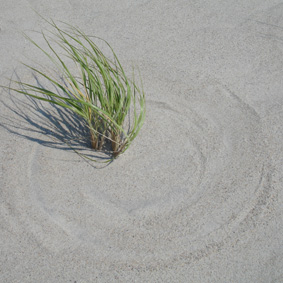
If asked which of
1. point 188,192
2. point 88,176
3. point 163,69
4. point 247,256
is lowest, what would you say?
point 247,256

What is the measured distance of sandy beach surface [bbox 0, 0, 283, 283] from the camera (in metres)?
1.81

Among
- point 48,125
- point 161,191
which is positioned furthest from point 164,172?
point 48,125

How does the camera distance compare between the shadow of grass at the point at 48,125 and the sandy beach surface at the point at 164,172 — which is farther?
the shadow of grass at the point at 48,125

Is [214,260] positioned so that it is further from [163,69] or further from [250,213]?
[163,69]

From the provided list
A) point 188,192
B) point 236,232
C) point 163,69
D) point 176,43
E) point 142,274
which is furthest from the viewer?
point 176,43

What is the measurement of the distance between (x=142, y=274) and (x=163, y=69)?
1366 mm

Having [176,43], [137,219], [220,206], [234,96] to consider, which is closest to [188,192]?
[220,206]

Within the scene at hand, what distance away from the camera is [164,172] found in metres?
2.14

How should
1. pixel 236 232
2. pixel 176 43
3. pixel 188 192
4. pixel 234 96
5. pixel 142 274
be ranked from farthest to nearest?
pixel 176 43
pixel 234 96
pixel 188 192
pixel 236 232
pixel 142 274

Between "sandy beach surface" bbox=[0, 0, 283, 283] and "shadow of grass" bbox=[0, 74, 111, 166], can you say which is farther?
"shadow of grass" bbox=[0, 74, 111, 166]

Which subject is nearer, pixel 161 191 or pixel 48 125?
pixel 161 191

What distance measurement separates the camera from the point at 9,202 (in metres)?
2.00

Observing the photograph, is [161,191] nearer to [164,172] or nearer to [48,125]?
[164,172]

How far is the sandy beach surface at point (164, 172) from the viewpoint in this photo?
1.81 metres
